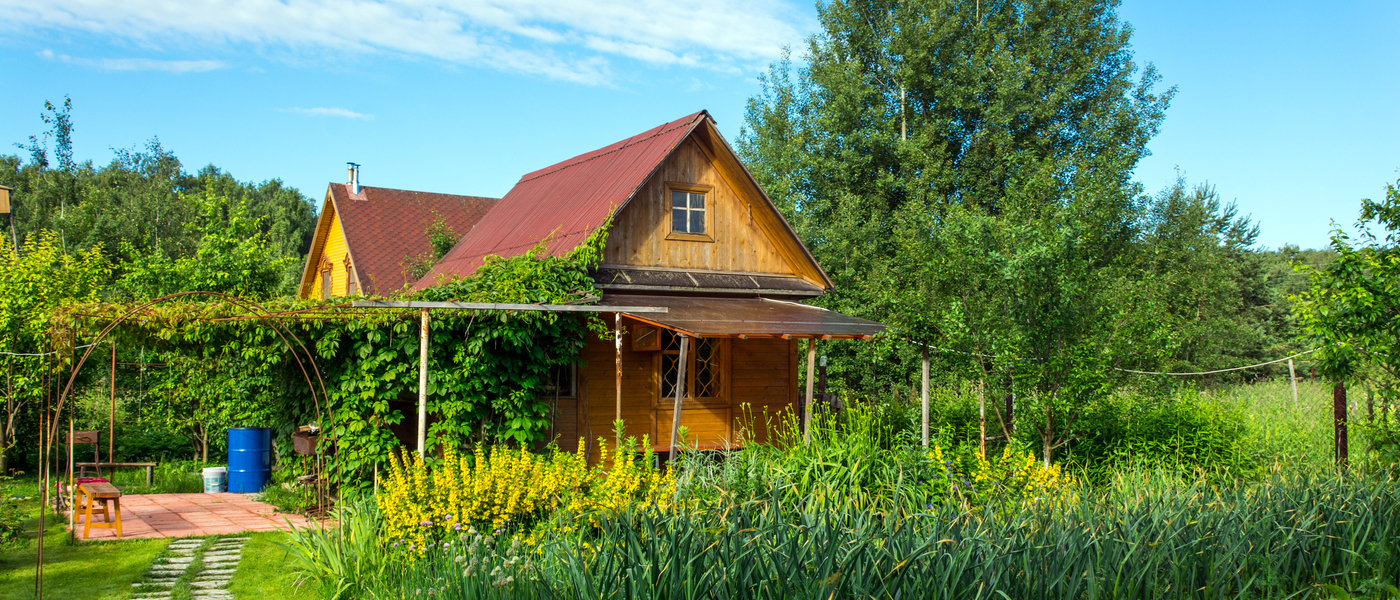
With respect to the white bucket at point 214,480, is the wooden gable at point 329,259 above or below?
above

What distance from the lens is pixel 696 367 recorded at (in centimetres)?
1264

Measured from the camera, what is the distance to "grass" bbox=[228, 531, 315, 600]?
6.49 meters

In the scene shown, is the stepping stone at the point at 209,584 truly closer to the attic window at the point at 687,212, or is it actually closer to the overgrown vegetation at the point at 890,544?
the overgrown vegetation at the point at 890,544

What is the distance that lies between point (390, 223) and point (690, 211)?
1124cm

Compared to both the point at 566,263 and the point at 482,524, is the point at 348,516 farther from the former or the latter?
the point at 566,263

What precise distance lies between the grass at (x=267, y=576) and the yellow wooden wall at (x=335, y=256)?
13685 mm

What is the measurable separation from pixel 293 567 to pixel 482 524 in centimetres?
195

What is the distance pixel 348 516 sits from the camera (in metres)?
6.96

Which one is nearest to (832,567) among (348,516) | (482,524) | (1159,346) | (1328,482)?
(482,524)

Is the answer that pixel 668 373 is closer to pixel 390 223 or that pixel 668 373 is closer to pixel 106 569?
pixel 106 569

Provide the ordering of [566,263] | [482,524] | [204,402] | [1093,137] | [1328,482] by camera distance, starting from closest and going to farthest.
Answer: [482,524] → [1328,482] → [566,263] → [204,402] → [1093,137]

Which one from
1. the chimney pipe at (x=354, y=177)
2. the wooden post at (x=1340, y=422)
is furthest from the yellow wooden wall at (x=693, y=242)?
the chimney pipe at (x=354, y=177)

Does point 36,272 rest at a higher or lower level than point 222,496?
higher

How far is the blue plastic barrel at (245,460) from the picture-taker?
11.5 meters
